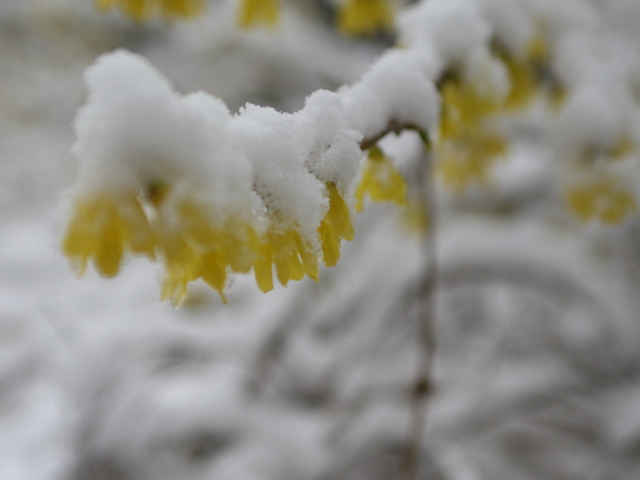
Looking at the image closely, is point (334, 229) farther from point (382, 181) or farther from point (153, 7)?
point (153, 7)

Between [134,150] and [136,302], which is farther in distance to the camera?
[136,302]

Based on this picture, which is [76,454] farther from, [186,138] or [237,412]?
[186,138]

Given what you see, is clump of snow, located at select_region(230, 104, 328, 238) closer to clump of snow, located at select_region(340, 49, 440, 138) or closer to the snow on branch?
the snow on branch

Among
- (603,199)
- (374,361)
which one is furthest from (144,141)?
(374,361)

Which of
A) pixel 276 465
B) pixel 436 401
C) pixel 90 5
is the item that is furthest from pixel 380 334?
pixel 90 5

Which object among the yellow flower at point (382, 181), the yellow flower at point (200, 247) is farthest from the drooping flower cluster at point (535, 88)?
the yellow flower at point (200, 247)

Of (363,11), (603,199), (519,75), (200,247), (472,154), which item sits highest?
(363,11)

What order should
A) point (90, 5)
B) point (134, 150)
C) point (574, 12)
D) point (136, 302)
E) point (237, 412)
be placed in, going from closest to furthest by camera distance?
point (134, 150) < point (574, 12) < point (237, 412) < point (136, 302) < point (90, 5)

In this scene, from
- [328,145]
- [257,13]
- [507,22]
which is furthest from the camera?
[257,13]
